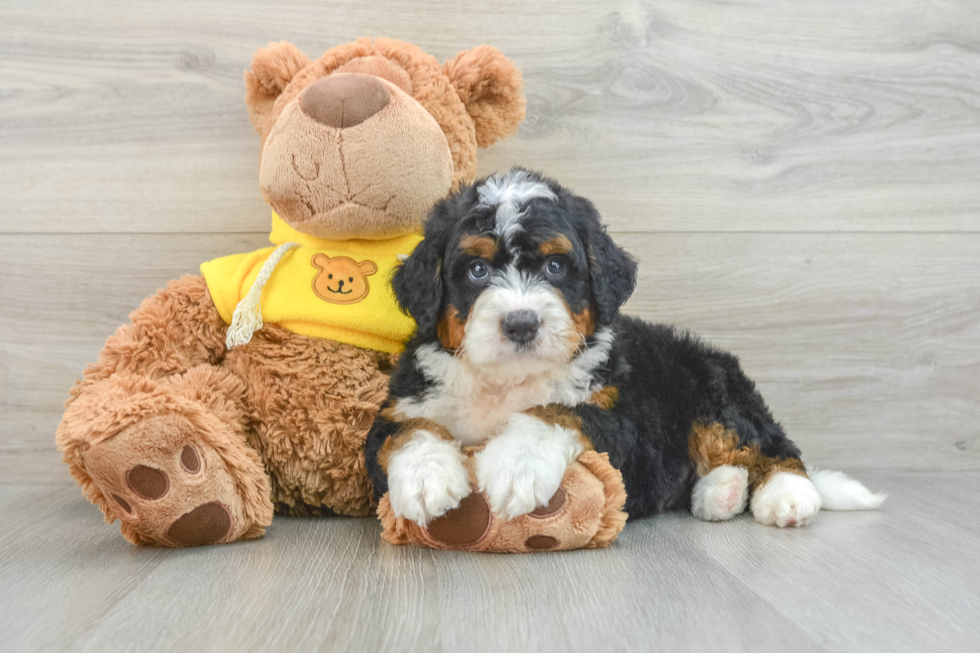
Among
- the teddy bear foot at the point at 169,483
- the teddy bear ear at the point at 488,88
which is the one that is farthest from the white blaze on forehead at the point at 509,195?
the teddy bear foot at the point at 169,483

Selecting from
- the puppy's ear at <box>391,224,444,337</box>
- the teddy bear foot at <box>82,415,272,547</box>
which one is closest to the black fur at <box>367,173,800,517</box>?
the puppy's ear at <box>391,224,444,337</box>

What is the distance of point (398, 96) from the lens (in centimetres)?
214

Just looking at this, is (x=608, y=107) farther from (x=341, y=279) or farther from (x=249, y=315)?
(x=249, y=315)

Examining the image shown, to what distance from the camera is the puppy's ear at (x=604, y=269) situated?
195cm

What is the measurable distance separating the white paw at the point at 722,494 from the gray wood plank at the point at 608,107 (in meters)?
1.06

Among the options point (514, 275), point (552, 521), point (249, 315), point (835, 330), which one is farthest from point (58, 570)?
point (835, 330)

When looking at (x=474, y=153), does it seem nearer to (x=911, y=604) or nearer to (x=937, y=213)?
(x=911, y=604)

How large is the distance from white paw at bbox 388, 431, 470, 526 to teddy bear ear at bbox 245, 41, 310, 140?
1244 mm

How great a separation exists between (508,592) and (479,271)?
2.48 feet

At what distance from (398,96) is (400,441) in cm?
97

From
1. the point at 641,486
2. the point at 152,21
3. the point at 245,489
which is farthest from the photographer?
the point at 152,21

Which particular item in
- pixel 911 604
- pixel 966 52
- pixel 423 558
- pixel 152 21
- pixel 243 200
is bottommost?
pixel 423 558

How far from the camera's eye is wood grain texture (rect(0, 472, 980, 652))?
133cm

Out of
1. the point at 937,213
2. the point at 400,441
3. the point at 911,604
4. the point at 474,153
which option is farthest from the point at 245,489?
the point at 937,213
